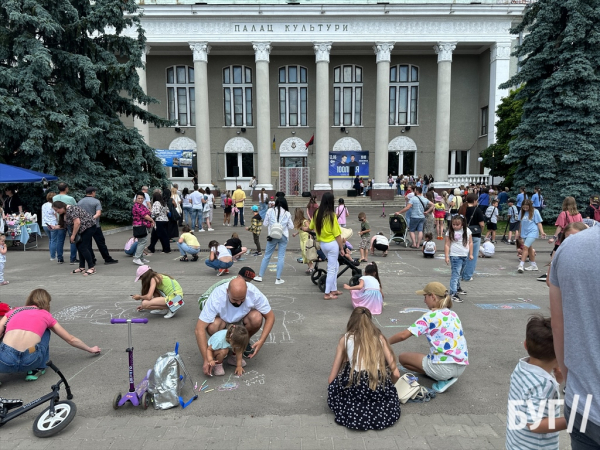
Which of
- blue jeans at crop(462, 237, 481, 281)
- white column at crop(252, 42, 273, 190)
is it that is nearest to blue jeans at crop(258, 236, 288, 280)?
blue jeans at crop(462, 237, 481, 281)

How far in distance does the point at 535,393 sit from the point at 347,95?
33514 mm

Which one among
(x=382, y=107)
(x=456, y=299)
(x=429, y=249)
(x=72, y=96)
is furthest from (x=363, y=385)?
(x=382, y=107)

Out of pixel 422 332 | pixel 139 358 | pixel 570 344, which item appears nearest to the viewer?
pixel 570 344

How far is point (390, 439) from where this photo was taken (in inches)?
137

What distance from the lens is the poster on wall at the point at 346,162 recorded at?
34.3m

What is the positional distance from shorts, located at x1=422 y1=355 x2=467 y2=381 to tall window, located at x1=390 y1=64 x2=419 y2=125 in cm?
3236

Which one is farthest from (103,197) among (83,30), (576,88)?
(576,88)

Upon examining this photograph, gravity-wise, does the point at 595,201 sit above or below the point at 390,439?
above

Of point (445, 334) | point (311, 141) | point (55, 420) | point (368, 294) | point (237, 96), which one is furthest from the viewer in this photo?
point (237, 96)

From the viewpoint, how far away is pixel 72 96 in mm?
17266

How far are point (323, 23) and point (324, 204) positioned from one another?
2579 cm

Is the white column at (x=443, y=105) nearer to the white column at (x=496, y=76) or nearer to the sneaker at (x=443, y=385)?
the white column at (x=496, y=76)

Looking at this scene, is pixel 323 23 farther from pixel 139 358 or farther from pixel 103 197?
pixel 139 358

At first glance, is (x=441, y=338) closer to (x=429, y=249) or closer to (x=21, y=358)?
(x=21, y=358)
